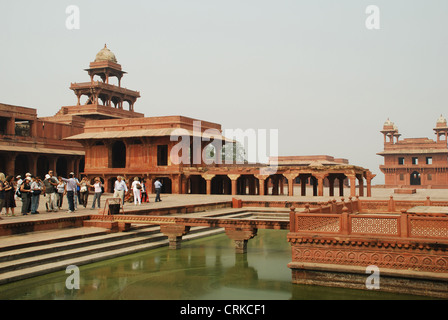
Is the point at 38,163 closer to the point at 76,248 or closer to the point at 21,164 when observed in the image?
the point at 21,164

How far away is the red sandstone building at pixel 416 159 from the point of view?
53281 mm

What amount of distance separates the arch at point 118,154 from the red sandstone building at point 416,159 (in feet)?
113

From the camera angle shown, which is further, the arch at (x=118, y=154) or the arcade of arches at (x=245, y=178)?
the arch at (x=118, y=154)

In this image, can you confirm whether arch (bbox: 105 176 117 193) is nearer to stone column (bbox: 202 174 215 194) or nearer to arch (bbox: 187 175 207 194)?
arch (bbox: 187 175 207 194)

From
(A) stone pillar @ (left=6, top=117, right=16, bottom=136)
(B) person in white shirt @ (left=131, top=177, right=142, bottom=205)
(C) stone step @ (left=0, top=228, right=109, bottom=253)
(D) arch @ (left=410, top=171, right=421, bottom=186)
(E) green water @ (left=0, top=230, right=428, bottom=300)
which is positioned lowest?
(E) green water @ (left=0, top=230, right=428, bottom=300)

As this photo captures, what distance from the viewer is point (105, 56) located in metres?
43.2

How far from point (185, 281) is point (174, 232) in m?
3.05

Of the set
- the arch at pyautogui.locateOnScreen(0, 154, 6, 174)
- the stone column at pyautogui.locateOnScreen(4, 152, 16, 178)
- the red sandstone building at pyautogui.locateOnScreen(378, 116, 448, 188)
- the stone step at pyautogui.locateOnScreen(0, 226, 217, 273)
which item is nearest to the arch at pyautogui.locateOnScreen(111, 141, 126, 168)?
the stone column at pyautogui.locateOnScreen(4, 152, 16, 178)

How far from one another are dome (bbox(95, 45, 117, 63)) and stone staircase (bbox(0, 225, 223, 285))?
33.3 metres

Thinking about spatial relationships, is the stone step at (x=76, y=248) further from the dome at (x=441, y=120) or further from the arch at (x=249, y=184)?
the dome at (x=441, y=120)

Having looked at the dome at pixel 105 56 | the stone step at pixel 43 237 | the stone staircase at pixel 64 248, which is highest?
the dome at pixel 105 56

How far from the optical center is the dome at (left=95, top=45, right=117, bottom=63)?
43.1 m

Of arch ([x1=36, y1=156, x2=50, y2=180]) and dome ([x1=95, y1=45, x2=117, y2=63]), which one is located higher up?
dome ([x1=95, y1=45, x2=117, y2=63])

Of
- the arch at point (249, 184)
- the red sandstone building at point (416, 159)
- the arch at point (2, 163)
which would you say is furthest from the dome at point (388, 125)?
the arch at point (2, 163)
